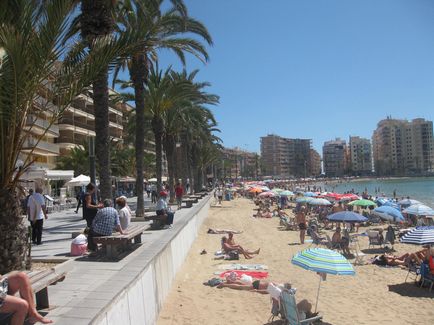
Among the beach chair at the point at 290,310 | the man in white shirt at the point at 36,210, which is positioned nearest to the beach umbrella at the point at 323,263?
the beach chair at the point at 290,310

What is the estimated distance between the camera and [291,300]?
7.30m

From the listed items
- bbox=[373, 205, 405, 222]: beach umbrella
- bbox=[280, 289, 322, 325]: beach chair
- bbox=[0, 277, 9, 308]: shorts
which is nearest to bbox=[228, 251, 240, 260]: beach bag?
bbox=[280, 289, 322, 325]: beach chair

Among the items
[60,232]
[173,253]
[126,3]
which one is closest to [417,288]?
[173,253]

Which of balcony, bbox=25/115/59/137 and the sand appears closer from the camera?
balcony, bbox=25/115/59/137

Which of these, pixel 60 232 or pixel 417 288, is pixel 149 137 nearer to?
pixel 60 232

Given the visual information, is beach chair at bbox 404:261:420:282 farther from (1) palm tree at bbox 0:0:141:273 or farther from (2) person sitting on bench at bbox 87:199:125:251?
(1) palm tree at bbox 0:0:141:273

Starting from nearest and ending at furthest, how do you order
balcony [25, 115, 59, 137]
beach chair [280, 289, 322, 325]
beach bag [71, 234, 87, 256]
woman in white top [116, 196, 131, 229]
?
balcony [25, 115, 59, 137], beach chair [280, 289, 322, 325], beach bag [71, 234, 87, 256], woman in white top [116, 196, 131, 229]

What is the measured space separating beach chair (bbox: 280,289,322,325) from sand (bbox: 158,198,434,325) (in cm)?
56

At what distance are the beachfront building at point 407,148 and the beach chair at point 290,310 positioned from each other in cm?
18909

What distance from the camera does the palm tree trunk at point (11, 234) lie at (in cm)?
545

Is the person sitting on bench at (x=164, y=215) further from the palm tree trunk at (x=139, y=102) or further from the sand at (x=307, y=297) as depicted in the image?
the palm tree trunk at (x=139, y=102)

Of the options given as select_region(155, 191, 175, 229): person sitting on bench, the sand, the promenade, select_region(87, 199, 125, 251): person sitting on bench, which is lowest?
the sand

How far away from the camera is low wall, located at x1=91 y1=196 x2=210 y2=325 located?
4.91 m

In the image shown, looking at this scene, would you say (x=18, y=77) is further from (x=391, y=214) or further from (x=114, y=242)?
(x=391, y=214)
